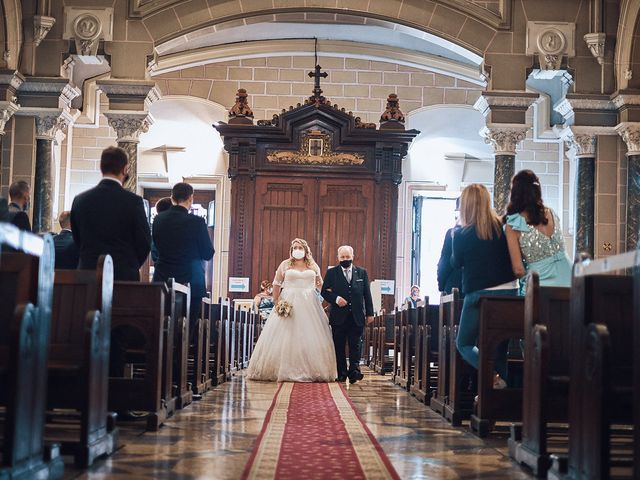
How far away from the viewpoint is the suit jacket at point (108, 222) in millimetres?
5746

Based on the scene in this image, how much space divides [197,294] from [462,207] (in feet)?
8.01

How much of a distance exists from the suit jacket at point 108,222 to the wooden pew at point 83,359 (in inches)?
39.6

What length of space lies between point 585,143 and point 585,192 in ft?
1.91

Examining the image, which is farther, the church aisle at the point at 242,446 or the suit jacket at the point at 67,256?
the suit jacket at the point at 67,256

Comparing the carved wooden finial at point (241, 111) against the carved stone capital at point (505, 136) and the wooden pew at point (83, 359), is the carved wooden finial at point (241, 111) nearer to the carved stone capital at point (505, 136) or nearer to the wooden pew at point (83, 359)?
the carved stone capital at point (505, 136)

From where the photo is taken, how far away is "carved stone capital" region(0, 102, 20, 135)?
11.6m

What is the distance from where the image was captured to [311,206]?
15.6 m

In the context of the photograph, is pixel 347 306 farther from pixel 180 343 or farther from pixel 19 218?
pixel 19 218

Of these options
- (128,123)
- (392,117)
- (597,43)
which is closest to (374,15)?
(597,43)

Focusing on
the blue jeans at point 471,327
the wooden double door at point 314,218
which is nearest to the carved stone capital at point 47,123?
the wooden double door at point 314,218

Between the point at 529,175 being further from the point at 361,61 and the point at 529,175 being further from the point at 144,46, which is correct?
the point at 361,61

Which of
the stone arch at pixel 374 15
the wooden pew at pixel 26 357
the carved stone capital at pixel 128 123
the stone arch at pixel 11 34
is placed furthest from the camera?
the stone arch at pixel 374 15

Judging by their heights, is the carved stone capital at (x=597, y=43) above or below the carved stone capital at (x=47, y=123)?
above

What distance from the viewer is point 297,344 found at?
10172mm
